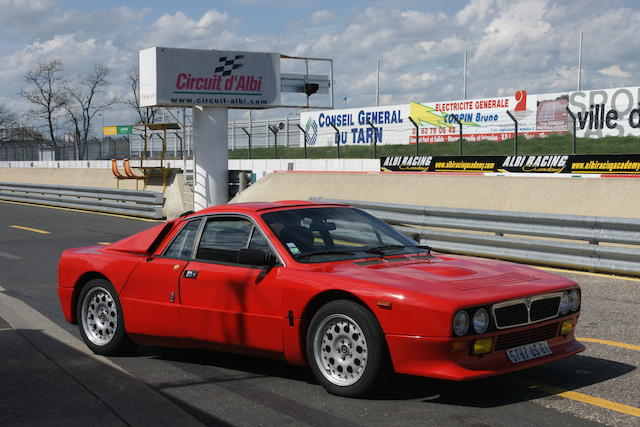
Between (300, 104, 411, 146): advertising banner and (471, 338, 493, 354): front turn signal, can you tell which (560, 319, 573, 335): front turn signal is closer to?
(471, 338, 493, 354): front turn signal

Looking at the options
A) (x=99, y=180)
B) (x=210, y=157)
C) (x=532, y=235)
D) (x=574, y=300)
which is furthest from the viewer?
(x=99, y=180)

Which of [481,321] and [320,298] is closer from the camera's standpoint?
[481,321]

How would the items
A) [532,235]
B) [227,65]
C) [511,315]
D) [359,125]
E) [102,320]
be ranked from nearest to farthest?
[511,315]
[102,320]
[532,235]
[227,65]
[359,125]

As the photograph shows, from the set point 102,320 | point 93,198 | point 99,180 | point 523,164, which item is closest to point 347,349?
point 102,320

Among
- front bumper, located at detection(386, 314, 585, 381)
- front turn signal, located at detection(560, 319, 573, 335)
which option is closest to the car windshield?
front bumper, located at detection(386, 314, 585, 381)

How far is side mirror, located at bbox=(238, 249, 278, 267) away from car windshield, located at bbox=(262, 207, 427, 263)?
0.64 ft

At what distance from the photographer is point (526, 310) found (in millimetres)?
5125

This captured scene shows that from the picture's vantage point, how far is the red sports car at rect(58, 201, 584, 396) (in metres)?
4.88

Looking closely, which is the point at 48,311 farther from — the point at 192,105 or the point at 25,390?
the point at 192,105

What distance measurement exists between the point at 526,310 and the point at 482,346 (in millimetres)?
443

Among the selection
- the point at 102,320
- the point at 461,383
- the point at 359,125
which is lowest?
the point at 461,383

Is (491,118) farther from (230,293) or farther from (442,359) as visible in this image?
(442,359)

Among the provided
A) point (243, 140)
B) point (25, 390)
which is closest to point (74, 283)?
point (25, 390)

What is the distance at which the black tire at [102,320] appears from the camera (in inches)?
261
